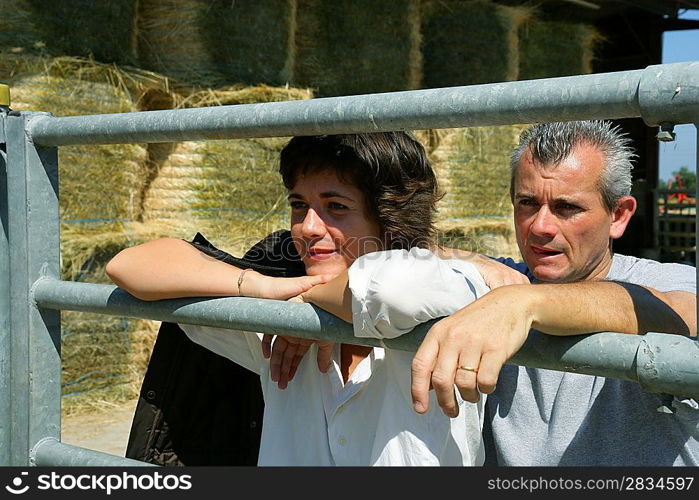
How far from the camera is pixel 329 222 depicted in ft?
4.50

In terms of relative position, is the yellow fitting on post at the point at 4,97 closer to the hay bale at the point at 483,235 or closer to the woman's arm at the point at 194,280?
the woman's arm at the point at 194,280

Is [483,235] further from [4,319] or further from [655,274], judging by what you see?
[4,319]

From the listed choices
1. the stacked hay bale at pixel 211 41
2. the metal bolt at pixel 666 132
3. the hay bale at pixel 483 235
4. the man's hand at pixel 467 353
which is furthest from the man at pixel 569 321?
the hay bale at pixel 483 235

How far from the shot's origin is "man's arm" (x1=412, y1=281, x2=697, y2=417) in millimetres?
762

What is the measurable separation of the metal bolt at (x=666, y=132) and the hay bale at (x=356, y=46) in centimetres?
443

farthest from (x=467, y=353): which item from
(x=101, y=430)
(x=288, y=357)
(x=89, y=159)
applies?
(x=89, y=159)

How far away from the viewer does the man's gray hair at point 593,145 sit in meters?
1.70

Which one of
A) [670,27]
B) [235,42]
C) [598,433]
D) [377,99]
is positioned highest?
[670,27]

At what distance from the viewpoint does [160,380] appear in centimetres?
147

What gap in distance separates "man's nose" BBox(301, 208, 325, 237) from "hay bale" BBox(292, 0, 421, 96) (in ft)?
12.4

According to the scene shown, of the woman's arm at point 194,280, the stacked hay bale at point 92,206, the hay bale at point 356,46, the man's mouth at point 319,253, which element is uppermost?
the hay bale at point 356,46

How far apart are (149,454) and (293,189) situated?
52 cm
